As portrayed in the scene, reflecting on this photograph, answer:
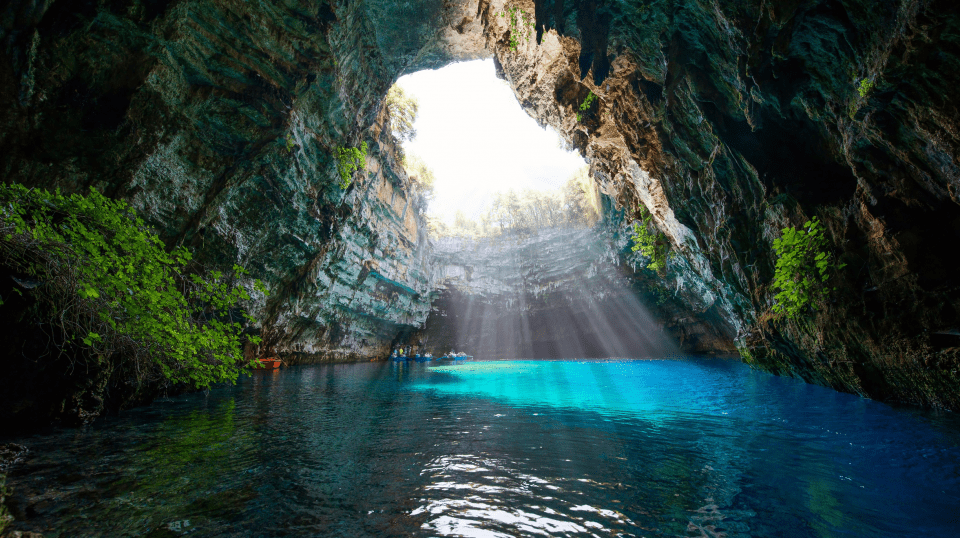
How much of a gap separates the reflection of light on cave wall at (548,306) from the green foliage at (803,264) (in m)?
24.3

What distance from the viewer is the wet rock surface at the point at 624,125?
526 cm

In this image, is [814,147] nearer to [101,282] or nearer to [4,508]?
[4,508]

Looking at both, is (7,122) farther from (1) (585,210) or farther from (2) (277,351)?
(1) (585,210)

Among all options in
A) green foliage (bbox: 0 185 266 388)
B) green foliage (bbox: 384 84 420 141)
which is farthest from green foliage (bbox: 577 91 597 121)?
green foliage (bbox: 384 84 420 141)

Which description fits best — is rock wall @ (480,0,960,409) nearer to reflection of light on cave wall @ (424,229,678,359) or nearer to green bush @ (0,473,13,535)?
green bush @ (0,473,13,535)

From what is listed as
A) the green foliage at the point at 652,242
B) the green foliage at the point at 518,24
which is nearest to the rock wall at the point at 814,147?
the green foliage at the point at 518,24

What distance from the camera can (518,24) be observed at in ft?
44.9

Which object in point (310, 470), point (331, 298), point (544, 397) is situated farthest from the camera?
point (331, 298)

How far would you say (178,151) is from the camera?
11227 millimetres

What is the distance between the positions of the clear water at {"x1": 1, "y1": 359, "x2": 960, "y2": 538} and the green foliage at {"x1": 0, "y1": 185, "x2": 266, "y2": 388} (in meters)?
1.14

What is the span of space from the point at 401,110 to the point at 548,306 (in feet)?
80.1

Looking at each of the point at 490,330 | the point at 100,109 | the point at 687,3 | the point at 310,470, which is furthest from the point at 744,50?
the point at 490,330

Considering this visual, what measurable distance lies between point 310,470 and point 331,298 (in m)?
20.7

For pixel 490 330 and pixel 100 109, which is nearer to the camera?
pixel 100 109
